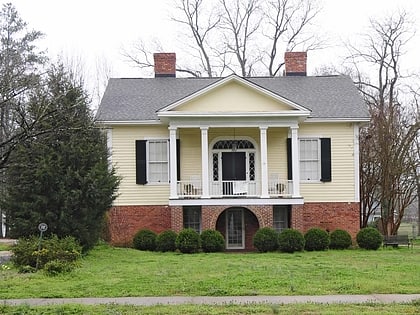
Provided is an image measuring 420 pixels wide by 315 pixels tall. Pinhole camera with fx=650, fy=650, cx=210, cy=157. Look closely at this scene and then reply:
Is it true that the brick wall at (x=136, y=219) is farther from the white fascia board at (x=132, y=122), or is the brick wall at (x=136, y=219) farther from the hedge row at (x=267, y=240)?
the white fascia board at (x=132, y=122)

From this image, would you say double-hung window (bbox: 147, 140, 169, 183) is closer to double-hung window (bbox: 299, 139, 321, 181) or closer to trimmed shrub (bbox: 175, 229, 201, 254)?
trimmed shrub (bbox: 175, 229, 201, 254)

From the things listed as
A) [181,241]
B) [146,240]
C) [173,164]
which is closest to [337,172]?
[173,164]

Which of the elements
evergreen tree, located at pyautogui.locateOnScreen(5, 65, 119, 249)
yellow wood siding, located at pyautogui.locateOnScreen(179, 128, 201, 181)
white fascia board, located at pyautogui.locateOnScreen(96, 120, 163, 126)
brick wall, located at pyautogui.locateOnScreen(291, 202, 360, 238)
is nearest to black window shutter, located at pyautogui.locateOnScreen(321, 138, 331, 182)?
brick wall, located at pyautogui.locateOnScreen(291, 202, 360, 238)

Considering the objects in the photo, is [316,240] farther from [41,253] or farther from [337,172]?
[41,253]

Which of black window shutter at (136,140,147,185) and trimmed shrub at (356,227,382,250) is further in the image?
black window shutter at (136,140,147,185)

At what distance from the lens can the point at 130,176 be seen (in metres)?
28.1

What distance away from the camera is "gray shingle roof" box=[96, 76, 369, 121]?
28.5 metres

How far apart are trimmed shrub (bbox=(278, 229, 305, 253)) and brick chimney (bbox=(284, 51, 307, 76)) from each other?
10888 mm

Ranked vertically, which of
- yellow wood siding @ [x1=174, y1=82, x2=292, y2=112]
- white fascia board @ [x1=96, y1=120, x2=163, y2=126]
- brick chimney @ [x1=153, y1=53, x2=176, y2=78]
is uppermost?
brick chimney @ [x1=153, y1=53, x2=176, y2=78]

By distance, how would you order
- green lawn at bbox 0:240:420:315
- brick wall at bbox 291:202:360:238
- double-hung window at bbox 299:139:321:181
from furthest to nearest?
1. double-hung window at bbox 299:139:321:181
2. brick wall at bbox 291:202:360:238
3. green lawn at bbox 0:240:420:315

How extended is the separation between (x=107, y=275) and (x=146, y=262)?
13.1 feet

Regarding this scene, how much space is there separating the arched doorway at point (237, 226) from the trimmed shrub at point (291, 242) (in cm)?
311

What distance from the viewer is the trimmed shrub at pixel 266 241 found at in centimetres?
2542

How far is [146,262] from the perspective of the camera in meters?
19.8
